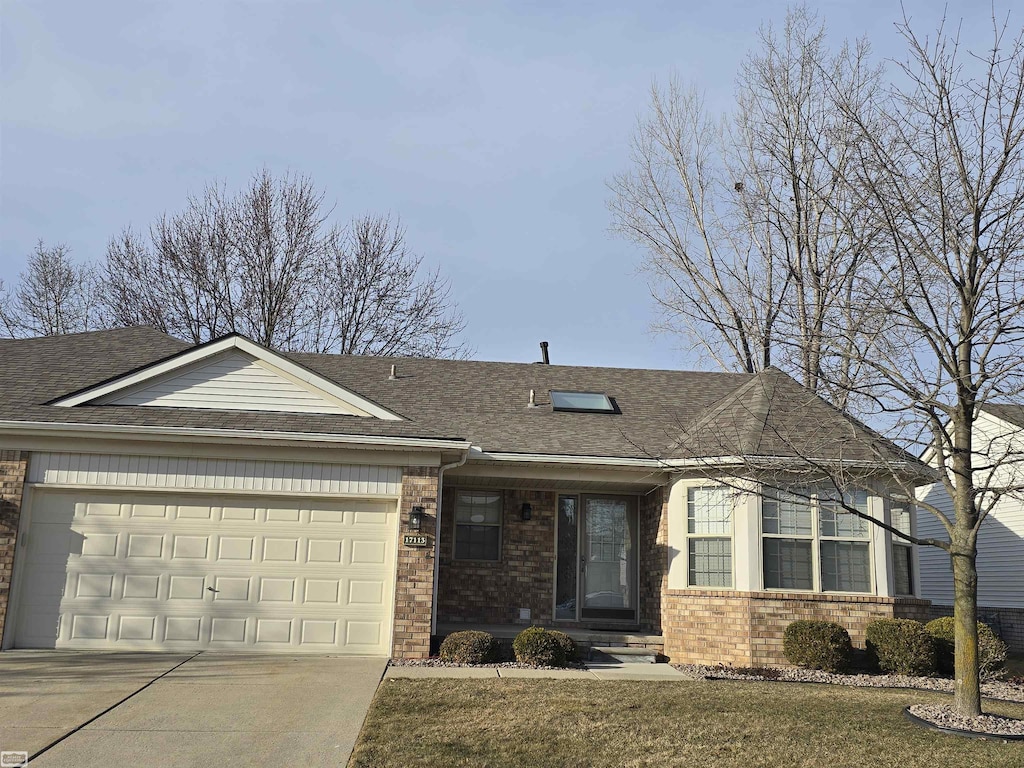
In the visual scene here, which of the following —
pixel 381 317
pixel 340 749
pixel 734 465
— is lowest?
pixel 340 749

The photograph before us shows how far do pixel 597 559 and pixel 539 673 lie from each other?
3844 mm

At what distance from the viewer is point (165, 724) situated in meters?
7.31

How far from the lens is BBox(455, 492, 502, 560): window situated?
13828 mm

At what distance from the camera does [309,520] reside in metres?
11.6

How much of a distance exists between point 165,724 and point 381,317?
20296mm

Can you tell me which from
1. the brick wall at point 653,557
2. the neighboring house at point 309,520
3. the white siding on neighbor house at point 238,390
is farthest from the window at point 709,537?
the white siding on neighbor house at point 238,390

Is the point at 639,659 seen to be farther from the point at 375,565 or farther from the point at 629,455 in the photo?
the point at 375,565

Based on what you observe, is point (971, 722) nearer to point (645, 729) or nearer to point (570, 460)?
point (645, 729)

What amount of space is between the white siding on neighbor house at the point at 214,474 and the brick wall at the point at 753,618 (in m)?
4.41

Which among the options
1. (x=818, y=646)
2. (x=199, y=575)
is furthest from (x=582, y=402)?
(x=199, y=575)

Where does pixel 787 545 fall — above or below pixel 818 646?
above

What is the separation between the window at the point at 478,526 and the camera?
45.4ft

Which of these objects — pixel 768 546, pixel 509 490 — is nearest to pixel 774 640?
pixel 768 546

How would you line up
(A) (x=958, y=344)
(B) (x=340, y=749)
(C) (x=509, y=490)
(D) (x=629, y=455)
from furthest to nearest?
(C) (x=509, y=490) < (D) (x=629, y=455) < (A) (x=958, y=344) < (B) (x=340, y=749)
